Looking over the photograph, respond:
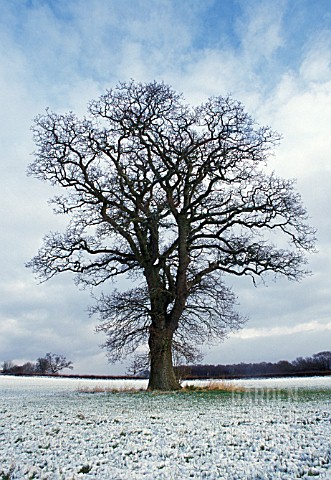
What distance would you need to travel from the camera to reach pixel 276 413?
10.4 metres

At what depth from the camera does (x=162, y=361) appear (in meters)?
19.2

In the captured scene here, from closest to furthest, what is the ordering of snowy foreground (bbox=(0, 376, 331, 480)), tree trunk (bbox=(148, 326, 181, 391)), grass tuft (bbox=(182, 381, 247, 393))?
1. snowy foreground (bbox=(0, 376, 331, 480))
2. tree trunk (bbox=(148, 326, 181, 391))
3. grass tuft (bbox=(182, 381, 247, 393))

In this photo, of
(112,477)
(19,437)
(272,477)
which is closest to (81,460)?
(112,477)

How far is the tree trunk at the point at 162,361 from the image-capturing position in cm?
1903

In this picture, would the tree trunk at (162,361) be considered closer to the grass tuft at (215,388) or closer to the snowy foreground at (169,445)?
the grass tuft at (215,388)

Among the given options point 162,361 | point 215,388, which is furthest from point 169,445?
point 215,388

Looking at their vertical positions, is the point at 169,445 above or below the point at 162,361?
below

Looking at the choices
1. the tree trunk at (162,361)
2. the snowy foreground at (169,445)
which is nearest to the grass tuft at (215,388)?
the tree trunk at (162,361)

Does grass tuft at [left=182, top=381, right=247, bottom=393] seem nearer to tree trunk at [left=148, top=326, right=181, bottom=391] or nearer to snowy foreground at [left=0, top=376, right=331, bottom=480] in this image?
tree trunk at [left=148, top=326, right=181, bottom=391]

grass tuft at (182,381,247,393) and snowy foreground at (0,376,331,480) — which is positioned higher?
grass tuft at (182,381,247,393)

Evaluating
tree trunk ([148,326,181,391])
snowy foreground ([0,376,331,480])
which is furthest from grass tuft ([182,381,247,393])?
snowy foreground ([0,376,331,480])

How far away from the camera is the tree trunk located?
19031mm

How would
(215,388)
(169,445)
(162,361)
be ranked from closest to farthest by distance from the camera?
(169,445) < (162,361) < (215,388)

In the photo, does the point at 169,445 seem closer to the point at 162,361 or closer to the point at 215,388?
the point at 162,361
